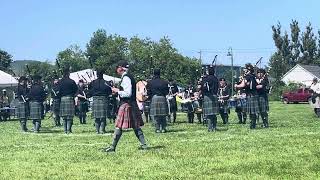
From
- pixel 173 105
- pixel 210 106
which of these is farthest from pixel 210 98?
pixel 173 105

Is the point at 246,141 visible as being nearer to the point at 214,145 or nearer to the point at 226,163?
the point at 214,145

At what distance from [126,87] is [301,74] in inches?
2460

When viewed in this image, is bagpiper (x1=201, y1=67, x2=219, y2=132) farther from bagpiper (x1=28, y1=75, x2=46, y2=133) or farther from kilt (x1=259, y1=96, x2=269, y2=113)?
bagpiper (x1=28, y1=75, x2=46, y2=133)

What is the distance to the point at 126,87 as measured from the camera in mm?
11281

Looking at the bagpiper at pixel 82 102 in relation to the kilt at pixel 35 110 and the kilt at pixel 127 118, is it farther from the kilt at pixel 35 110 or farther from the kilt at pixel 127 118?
the kilt at pixel 127 118

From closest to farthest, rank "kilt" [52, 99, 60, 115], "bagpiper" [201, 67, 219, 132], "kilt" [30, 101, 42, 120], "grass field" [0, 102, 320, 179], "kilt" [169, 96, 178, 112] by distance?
"grass field" [0, 102, 320, 179], "bagpiper" [201, 67, 219, 132], "kilt" [30, 101, 42, 120], "kilt" [169, 96, 178, 112], "kilt" [52, 99, 60, 115]

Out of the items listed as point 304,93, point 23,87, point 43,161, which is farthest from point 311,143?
point 304,93

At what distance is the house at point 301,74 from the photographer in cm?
7000

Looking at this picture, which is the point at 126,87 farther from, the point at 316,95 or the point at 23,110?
the point at 316,95

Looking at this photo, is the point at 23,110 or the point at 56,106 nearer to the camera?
the point at 23,110

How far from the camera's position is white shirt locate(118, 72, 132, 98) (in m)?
11.2

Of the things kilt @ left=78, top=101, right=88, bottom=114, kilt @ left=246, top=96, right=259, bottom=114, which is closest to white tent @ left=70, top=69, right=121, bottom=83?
kilt @ left=78, top=101, right=88, bottom=114

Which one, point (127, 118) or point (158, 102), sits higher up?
point (158, 102)

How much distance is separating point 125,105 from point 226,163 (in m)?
2.71
